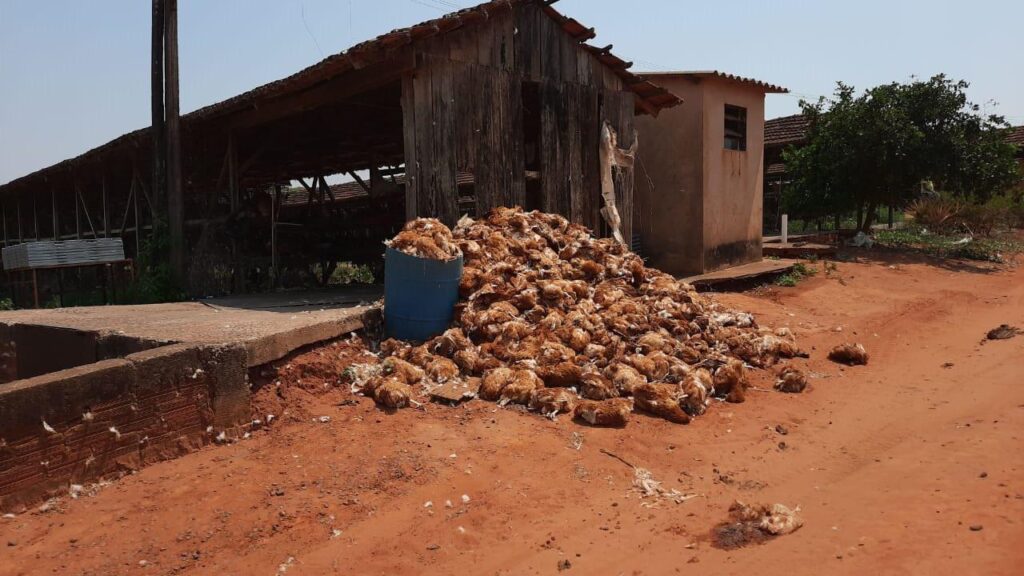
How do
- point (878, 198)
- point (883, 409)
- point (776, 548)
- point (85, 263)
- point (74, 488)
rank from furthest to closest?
point (878, 198)
point (85, 263)
point (883, 409)
point (74, 488)
point (776, 548)

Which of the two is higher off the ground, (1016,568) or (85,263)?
(85,263)

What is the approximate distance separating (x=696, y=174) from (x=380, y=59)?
6.83m

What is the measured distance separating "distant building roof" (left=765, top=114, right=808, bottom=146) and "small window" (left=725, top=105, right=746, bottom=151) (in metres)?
9.35

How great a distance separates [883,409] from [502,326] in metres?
3.36

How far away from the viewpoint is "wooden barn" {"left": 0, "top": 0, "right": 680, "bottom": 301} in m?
8.03

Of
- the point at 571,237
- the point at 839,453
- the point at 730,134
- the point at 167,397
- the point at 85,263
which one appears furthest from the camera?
the point at 730,134

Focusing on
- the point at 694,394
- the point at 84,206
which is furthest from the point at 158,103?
the point at 694,394

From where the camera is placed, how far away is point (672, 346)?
258 inches

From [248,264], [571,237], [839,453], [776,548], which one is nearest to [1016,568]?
[776,548]

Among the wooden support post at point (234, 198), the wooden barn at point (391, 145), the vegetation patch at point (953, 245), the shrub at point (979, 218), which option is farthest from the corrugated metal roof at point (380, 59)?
the shrub at point (979, 218)

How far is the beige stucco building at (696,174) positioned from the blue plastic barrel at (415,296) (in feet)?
23.7

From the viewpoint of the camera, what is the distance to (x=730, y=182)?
43.2 feet

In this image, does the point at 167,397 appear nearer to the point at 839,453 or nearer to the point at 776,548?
the point at 776,548

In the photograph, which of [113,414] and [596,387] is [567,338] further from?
[113,414]
